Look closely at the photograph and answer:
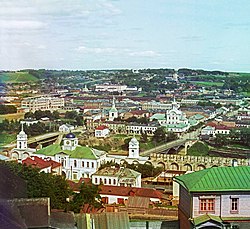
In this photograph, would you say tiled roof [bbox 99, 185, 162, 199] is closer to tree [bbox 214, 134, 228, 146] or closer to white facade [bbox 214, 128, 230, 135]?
tree [bbox 214, 134, 228, 146]

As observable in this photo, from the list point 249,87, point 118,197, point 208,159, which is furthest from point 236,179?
point 249,87

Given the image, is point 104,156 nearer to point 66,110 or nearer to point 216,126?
point 216,126

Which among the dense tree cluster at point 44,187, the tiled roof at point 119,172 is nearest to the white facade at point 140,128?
the tiled roof at point 119,172

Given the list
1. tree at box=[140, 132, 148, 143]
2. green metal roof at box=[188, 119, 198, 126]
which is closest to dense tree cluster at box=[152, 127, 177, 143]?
tree at box=[140, 132, 148, 143]

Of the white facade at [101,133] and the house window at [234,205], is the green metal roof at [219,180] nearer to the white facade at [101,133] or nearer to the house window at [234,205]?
the house window at [234,205]

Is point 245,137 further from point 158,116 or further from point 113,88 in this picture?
point 113,88

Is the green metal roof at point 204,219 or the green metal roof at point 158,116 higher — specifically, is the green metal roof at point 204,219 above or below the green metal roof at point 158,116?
above

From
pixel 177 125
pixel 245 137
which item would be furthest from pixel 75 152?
pixel 177 125

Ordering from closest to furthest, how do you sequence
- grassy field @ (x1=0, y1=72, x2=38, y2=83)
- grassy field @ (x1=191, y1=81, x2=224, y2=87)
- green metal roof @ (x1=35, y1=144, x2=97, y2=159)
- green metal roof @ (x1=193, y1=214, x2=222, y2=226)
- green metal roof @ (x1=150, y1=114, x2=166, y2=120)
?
1. green metal roof @ (x1=193, y1=214, x2=222, y2=226)
2. grassy field @ (x1=0, y1=72, x2=38, y2=83)
3. green metal roof @ (x1=35, y1=144, x2=97, y2=159)
4. green metal roof @ (x1=150, y1=114, x2=166, y2=120)
5. grassy field @ (x1=191, y1=81, x2=224, y2=87)
